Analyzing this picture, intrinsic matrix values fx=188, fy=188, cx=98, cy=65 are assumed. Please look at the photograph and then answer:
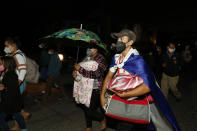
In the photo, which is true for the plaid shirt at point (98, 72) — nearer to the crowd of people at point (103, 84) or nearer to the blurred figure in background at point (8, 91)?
the crowd of people at point (103, 84)

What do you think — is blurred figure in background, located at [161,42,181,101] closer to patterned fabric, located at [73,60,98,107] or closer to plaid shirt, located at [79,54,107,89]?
plaid shirt, located at [79,54,107,89]

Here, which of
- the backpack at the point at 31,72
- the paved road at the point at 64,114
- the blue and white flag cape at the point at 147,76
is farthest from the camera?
the backpack at the point at 31,72

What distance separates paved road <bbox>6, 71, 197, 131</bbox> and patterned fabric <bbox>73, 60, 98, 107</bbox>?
34.4 inches

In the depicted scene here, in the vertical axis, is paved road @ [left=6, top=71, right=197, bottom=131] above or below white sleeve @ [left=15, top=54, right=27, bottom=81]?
below

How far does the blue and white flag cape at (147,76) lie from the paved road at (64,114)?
172 centimetres

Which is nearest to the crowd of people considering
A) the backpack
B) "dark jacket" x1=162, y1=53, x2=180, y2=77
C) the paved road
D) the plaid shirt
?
the plaid shirt

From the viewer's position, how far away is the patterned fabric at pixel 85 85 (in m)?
3.44

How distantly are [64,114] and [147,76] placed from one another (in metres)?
3.07

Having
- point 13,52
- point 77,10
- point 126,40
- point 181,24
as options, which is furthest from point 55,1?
point 181,24

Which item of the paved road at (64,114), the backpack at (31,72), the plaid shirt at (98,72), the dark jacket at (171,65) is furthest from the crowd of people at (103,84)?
the dark jacket at (171,65)

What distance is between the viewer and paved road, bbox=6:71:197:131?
13.5 feet

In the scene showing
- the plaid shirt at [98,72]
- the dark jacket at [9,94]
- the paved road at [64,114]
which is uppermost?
the plaid shirt at [98,72]

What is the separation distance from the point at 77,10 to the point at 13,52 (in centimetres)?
1407

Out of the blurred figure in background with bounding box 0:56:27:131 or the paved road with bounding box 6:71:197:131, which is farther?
the paved road with bounding box 6:71:197:131
